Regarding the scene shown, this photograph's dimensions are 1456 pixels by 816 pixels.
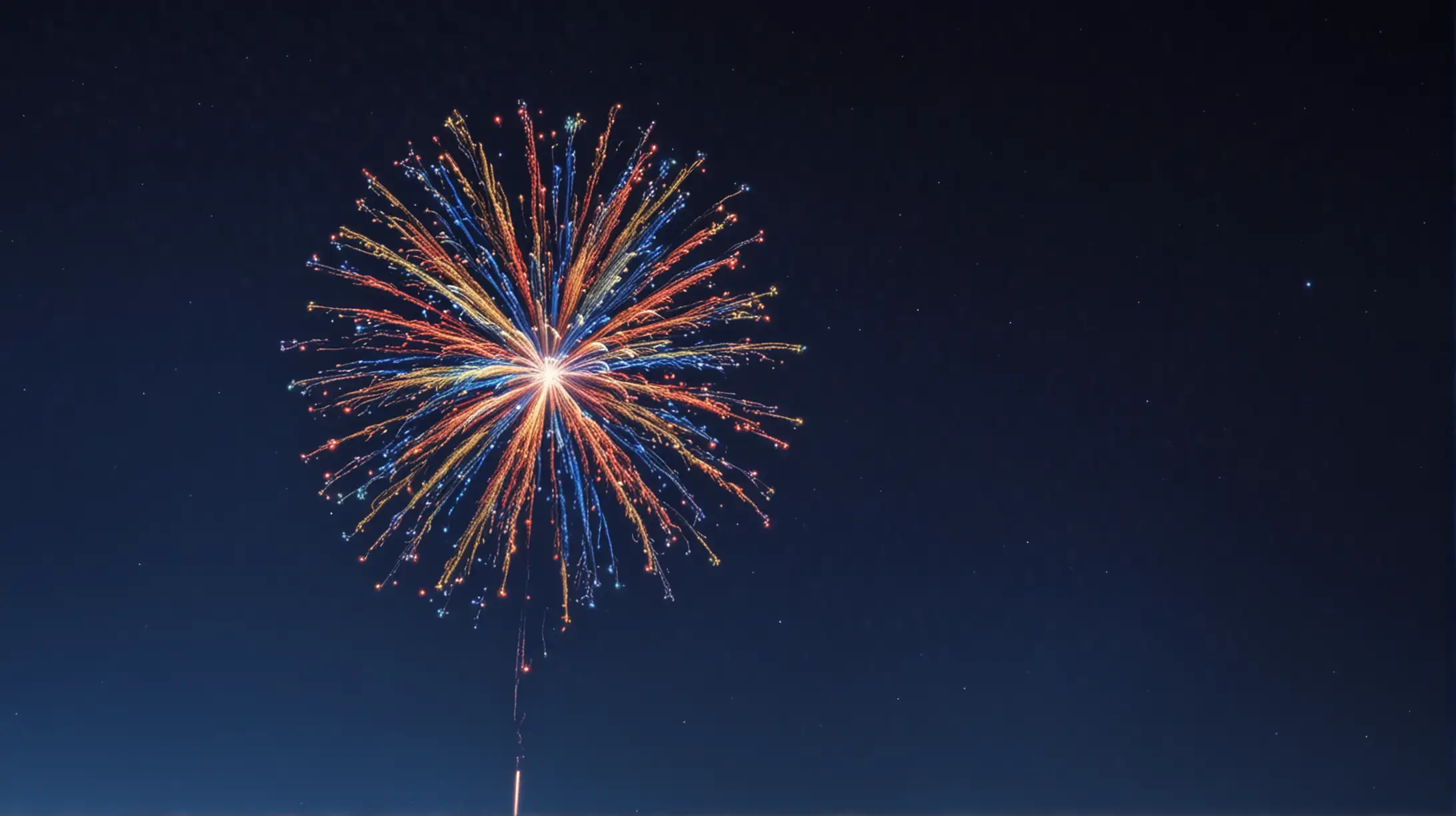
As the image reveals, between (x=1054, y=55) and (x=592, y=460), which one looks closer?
(x=592, y=460)

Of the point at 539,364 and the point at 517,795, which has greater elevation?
the point at 539,364

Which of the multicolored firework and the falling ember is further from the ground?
the multicolored firework

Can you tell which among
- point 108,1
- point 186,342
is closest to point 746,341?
point 186,342

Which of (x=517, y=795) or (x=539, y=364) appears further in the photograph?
(x=517, y=795)

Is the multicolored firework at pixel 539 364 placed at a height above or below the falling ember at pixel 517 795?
above

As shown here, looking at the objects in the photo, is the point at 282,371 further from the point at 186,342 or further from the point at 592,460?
the point at 592,460

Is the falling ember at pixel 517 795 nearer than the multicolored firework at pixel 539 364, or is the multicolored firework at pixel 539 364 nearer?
the multicolored firework at pixel 539 364

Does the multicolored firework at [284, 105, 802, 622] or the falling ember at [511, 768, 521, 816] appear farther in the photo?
the falling ember at [511, 768, 521, 816]

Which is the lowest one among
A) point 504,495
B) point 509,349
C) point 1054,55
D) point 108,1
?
point 504,495
